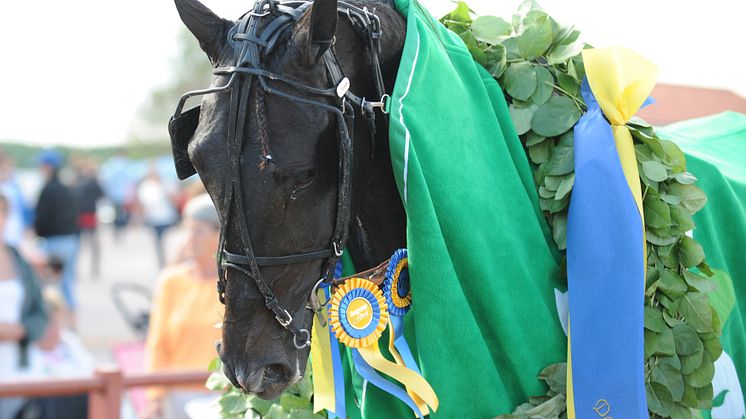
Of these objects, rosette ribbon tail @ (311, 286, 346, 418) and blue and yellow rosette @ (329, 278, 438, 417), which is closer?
blue and yellow rosette @ (329, 278, 438, 417)

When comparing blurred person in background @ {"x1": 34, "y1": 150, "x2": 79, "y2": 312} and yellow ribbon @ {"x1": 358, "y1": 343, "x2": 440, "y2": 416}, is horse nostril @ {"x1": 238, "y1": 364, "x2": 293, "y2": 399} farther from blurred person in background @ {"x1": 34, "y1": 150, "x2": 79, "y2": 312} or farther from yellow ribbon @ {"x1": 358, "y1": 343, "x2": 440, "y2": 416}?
blurred person in background @ {"x1": 34, "y1": 150, "x2": 79, "y2": 312}

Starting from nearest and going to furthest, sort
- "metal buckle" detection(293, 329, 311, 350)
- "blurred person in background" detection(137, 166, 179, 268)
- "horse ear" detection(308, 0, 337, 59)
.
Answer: "horse ear" detection(308, 0, 337, 59)
"metal buckle" detection(293, 329, 311, 350)
"blurred person in background" detection(137, 166, 179, 268)

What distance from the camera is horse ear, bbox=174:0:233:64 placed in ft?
7.66

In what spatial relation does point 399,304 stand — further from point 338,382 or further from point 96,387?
point 96,387

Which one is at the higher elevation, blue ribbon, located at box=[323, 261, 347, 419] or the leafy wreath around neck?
the leafy wreath around neck

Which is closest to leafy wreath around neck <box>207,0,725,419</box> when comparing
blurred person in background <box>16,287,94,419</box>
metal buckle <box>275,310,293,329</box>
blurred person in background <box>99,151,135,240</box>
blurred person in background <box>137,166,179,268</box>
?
metal buckle <box>275,310,293,329</box>

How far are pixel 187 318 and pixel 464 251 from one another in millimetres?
3095

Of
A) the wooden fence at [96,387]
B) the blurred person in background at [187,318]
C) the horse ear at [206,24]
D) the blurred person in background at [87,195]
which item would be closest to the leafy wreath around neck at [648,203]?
the horse ear at [206,24]

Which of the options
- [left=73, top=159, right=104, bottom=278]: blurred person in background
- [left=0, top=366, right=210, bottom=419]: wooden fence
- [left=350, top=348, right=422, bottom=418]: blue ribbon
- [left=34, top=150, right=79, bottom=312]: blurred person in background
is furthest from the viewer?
[left=73, top=159, right=104, bottom=278]: blurred person in background

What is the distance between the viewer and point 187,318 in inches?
199

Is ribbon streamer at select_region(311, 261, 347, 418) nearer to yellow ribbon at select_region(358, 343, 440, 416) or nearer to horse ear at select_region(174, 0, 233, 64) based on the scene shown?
yellow ribbon at select_region(358, 343, 440, 416)

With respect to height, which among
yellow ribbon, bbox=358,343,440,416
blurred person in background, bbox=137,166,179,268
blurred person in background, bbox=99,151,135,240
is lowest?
blurred person in background, bbox=99,151,135,240

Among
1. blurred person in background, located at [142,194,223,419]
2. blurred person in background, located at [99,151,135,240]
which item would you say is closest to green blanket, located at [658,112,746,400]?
blurred person in background, located at [142,194,223,419]

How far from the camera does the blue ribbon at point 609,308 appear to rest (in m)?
2.32
